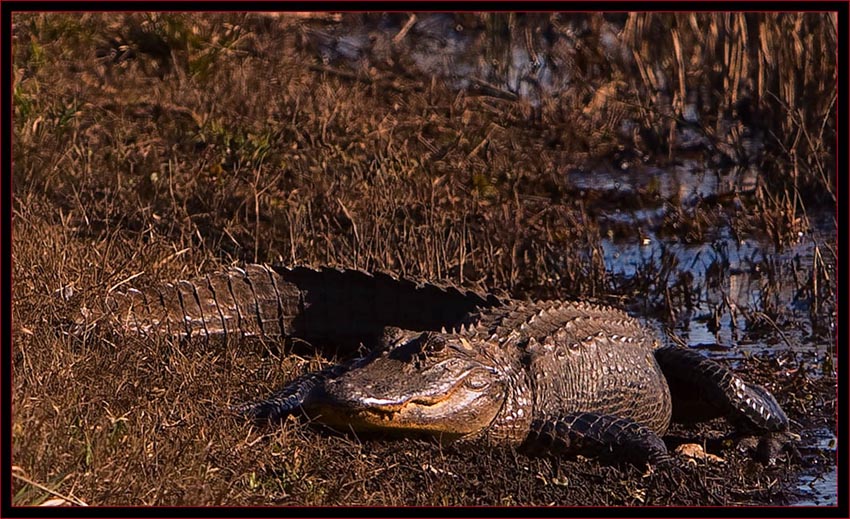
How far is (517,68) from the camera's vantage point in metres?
11.8

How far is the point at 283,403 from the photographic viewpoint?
488 cm

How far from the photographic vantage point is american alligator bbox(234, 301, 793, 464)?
462 centimetres

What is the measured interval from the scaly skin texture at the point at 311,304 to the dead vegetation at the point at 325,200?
0.26 meters

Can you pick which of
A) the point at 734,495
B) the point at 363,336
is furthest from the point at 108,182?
the point at 734,495

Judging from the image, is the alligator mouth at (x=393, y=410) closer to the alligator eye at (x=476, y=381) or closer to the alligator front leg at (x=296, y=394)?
the alligator eye at (x=476, y=381)

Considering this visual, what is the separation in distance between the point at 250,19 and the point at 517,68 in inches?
96.5

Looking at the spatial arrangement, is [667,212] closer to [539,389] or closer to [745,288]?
[745,288]

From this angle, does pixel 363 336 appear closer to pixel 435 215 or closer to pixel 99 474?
pixel 435 215

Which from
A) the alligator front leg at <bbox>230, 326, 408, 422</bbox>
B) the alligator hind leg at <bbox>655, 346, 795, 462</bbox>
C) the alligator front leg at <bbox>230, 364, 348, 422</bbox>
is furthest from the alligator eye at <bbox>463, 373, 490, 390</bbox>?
the alligator hind leg at <bbox>655, 346, 795, 462</bbox>

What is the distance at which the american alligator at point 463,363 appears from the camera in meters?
4.68

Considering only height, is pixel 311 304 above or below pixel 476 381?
below

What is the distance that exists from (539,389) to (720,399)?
2.88 feet

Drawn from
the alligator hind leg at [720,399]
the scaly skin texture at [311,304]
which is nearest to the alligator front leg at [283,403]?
the scaly skin texture at [311,304]

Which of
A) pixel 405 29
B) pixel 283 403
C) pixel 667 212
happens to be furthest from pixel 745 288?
pixel 405 29
